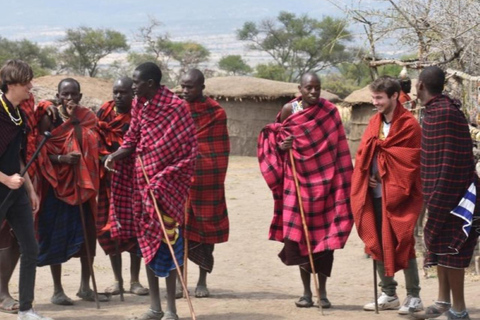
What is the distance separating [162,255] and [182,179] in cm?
53

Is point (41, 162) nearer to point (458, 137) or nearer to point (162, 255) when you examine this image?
point (162, 255)

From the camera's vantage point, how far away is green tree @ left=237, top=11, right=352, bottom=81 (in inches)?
1981

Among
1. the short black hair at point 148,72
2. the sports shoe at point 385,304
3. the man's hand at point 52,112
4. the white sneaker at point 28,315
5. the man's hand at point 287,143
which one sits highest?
the short black hair at point 148,72

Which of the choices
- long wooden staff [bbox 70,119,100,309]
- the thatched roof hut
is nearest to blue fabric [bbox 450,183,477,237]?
long wooden staff [bbox 70,119,100,309]

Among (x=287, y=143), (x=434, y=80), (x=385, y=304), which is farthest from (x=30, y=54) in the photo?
(x=434, y=80)

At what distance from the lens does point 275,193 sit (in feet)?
25.0

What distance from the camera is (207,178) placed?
8.03m

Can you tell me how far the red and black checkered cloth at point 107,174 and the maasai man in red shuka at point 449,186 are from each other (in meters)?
2.39

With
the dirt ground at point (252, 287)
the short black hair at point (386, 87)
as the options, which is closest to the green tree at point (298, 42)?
the dirt ground at point (252, 287)

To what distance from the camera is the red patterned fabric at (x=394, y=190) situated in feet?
22.7

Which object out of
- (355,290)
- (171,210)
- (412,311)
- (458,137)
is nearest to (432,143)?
(458,137)

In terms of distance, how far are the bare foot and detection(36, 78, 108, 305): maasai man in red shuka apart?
1.03 meters

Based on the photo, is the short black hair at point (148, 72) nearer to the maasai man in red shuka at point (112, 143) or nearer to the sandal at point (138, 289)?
the maasai man in red shuka at point (112, 143)

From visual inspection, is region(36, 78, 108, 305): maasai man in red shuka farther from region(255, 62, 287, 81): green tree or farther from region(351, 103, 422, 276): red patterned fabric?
region(255, 62, 287, 81): green tree
